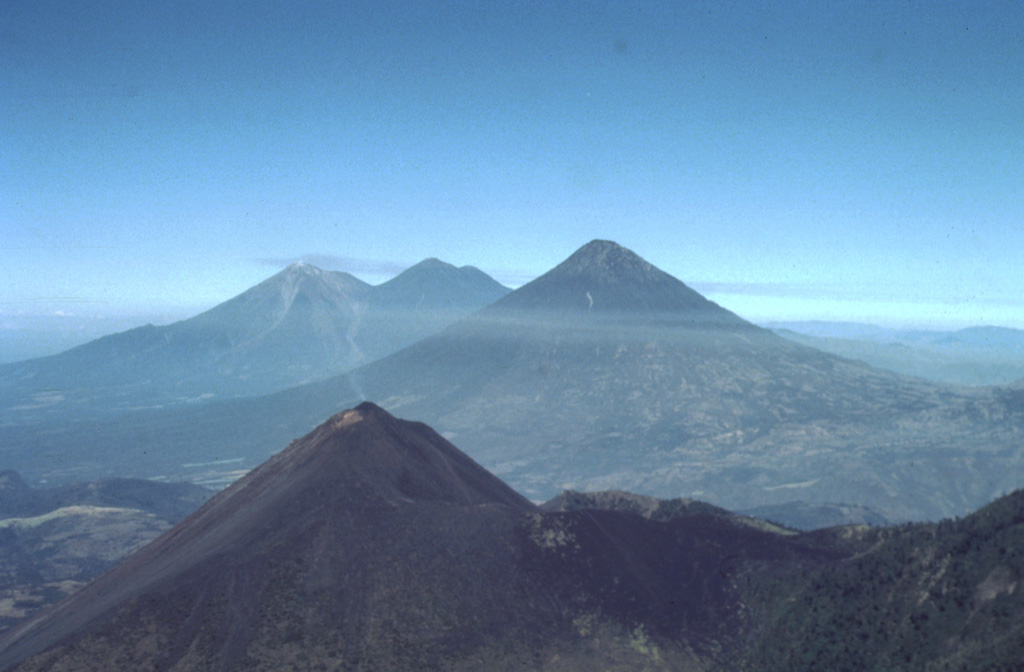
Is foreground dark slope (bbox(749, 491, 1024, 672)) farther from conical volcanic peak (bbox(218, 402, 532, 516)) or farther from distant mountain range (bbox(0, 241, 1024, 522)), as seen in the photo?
distant mountain range (bbox(0, 241, 1024, 522))

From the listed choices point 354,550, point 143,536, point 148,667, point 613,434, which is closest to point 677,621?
point 354,550

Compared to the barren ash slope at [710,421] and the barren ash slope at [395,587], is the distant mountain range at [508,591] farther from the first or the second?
the barren ash slope at [710,421]

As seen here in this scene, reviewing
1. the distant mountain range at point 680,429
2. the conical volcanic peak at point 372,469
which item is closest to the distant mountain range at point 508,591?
the conical volcanic peak at point 372,469

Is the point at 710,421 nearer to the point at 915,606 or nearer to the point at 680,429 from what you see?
the point at 680,429

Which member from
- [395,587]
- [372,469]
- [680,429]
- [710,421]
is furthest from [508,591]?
[710,421]

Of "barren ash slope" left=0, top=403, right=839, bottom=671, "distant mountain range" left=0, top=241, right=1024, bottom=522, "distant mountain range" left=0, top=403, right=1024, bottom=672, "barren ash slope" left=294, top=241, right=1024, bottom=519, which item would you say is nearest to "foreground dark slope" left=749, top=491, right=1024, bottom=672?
"distant mountain range" left=0, top=403, right=1024, bottom=672
